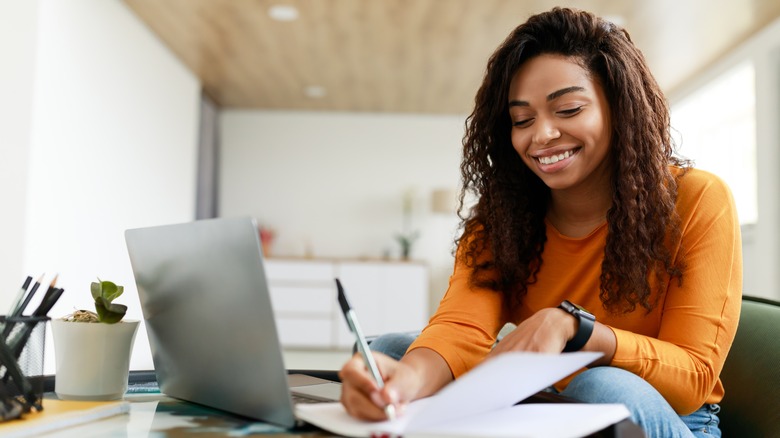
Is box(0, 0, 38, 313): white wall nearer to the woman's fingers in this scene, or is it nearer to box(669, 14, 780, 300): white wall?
the woman's fingers

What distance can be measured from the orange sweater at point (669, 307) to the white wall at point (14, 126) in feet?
8.82

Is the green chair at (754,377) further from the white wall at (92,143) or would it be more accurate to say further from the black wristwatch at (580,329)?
the white wall at (92,143)

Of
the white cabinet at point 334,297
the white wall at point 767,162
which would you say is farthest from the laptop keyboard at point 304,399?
the white cabinet at point 334,297

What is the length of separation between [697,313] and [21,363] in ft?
3.02

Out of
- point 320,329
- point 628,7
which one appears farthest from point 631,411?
point 320,329

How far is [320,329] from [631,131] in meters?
5.52

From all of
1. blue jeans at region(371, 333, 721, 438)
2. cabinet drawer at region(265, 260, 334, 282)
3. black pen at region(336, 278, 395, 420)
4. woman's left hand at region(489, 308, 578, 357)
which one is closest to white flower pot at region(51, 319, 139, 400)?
black pen at region(336, 278, 395, 420)

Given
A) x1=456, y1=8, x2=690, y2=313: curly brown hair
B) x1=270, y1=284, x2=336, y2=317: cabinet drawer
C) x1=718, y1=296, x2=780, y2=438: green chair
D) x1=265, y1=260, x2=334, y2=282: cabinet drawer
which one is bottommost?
x1=270, y1=284, x2=336, y2=317: cabinet drawer

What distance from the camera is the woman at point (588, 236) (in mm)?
961

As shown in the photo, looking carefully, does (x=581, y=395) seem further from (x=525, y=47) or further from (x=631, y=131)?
(x=525, y=47)

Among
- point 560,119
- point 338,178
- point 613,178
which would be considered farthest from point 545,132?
point 338,178

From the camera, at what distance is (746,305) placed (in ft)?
4.18

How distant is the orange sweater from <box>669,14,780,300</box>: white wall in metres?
3.93

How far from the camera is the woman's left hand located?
88 centimetres
